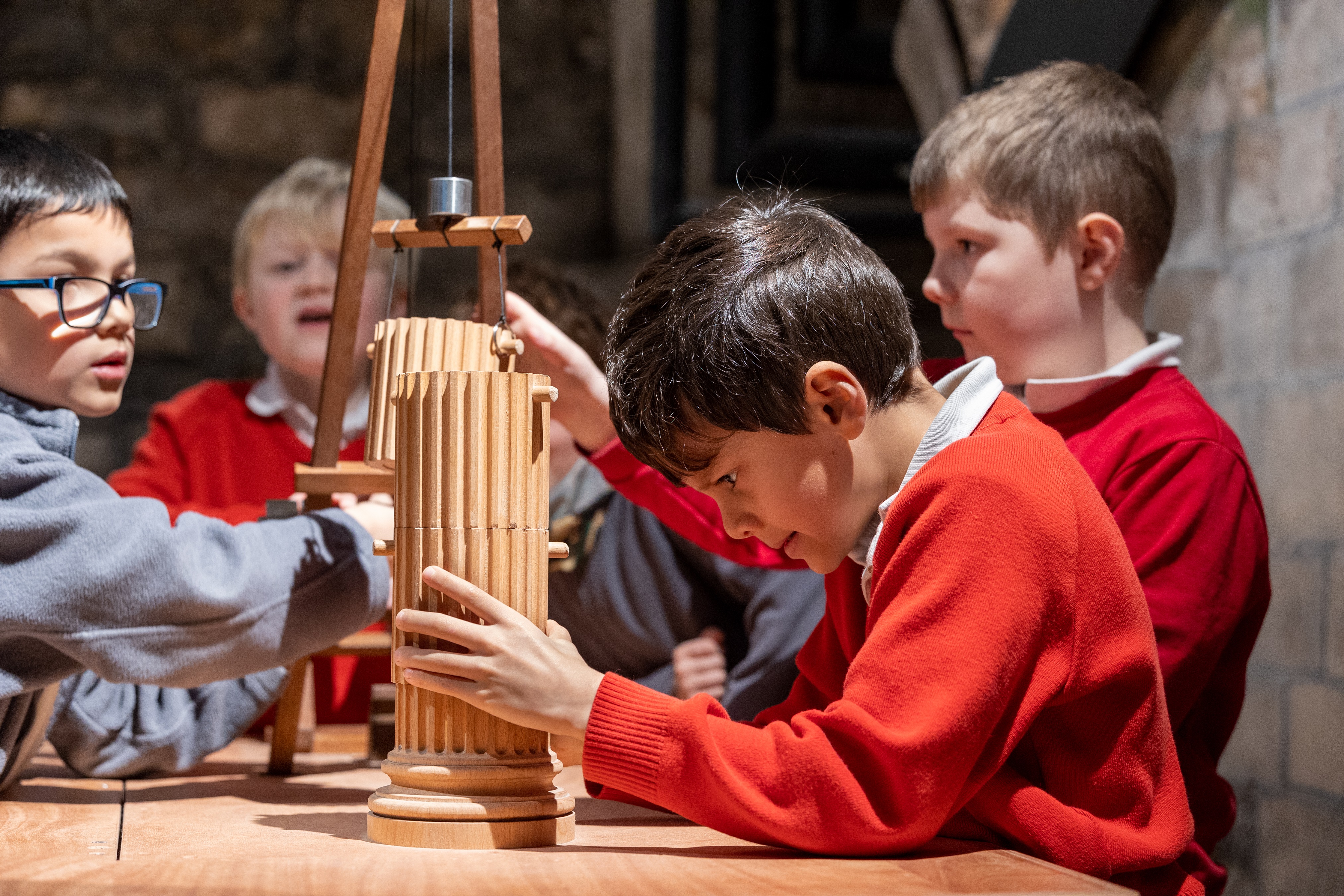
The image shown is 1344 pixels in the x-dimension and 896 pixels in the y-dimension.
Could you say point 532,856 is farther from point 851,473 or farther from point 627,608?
point 627,608

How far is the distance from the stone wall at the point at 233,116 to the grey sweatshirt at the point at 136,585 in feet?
5.31

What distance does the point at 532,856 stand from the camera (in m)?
0.92

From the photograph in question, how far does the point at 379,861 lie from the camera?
2.91 ft

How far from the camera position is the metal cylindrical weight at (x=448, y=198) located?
1138 mm

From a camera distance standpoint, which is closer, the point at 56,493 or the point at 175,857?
the point at 175,857

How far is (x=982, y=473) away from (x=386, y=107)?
665mm

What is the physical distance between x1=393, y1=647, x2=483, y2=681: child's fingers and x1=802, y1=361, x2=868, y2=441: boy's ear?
0.97ft

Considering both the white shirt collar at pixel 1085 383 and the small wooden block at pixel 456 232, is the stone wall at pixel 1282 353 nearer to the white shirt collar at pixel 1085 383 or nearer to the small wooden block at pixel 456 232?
the white shirt collar at pixel 1085 383

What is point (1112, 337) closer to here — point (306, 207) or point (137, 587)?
point (137, 587)

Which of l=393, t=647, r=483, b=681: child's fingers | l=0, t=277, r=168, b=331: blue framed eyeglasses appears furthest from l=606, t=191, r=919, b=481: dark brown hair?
l=0, t=277, r=168, b=331: blue framed eyeglasses

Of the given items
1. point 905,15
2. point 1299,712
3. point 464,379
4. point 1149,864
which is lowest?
point 1299,712

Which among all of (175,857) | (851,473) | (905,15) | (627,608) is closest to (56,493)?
(175,857)

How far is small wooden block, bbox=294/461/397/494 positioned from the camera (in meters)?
1.23

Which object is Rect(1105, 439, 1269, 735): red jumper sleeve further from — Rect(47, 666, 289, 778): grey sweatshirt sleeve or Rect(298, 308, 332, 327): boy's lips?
Rect(298, 308, 332, 327): boy's lips
